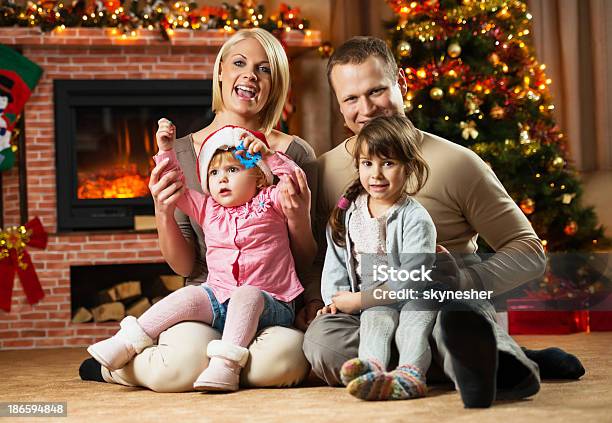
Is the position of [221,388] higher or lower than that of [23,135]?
lower

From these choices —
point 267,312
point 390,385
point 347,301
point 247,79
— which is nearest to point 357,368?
point 390,385

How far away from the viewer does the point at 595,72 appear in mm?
5027

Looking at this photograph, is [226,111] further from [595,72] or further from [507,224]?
[595,72]

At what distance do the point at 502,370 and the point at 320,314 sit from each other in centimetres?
52

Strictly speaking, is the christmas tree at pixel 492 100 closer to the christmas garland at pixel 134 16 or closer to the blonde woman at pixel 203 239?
the christmas garland at pixel 134 16

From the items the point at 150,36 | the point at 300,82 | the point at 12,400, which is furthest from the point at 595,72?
the point at 12,400

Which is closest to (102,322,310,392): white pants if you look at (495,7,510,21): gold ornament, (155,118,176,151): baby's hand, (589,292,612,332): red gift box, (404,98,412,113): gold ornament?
(155,118,176,151): baby's hand

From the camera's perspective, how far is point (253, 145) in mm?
2596

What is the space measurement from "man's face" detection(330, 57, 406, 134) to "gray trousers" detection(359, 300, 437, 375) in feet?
1.83

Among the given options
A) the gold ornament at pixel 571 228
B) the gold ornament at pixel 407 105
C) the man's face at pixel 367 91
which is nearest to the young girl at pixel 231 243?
the man's face at pixel 367 91

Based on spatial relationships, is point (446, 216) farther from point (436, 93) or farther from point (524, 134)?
point (524, 134)

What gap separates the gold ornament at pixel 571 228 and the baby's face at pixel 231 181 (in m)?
2.07

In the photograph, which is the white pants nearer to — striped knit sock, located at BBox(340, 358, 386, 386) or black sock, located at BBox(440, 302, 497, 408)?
striped knit sock, located at BBox(340, 358, 386, 386)

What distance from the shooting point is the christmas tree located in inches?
166
